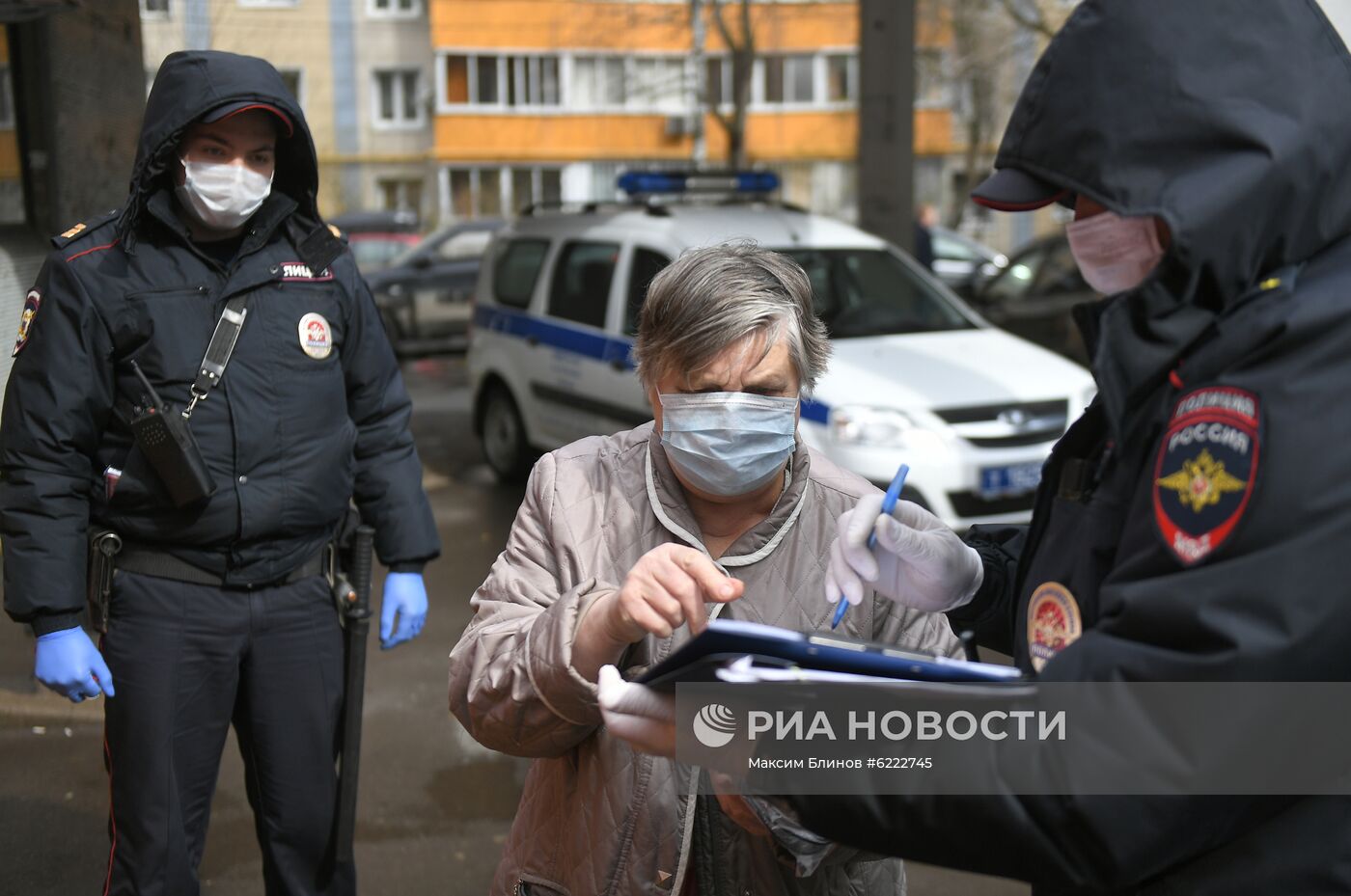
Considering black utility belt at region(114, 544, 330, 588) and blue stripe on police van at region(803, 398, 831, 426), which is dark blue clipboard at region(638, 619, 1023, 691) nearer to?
black utility belt at region(114, 544, 330, 588)

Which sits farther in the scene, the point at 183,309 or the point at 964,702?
the point at 183,309

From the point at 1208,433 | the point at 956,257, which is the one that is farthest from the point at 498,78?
the point at 1208,433

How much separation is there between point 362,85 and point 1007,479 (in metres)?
36.4

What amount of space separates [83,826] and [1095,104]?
3977mm

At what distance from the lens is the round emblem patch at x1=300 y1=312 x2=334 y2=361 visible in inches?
117

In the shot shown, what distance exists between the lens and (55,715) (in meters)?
5.03

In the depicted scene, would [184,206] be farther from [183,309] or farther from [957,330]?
[957,330]

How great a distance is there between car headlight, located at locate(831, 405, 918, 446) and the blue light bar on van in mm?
2700

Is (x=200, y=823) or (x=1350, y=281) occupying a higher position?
(x=1350, y=281)

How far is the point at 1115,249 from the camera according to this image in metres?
1.42

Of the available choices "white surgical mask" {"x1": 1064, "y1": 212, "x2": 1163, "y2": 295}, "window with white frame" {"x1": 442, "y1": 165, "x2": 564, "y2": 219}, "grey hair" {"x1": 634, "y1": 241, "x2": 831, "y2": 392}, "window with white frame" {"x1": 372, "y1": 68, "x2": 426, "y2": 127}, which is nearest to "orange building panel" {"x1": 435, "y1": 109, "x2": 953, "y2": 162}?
"window with white frame" {"x1": 442, "y1": 165, "x2": 564, "y2": 219}

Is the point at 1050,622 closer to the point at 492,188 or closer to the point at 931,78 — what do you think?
the point at 931,78

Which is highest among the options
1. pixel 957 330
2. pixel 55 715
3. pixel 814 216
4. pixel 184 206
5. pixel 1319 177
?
pixel 1319 177

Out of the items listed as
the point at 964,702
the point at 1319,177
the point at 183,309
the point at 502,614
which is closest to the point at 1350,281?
the point at 1319,177
